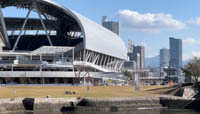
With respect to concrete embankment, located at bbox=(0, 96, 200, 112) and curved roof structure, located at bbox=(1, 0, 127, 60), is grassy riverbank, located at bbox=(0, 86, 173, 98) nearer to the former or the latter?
concrete embankment, located at bbox=(0, 96, 200, 112)

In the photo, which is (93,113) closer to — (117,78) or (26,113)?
(26,113)

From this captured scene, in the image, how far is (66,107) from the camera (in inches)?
1964

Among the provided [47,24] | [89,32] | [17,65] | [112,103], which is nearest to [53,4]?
[89,32]

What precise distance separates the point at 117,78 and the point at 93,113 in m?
77.7

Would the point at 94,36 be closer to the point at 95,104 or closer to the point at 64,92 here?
the point at 64,92

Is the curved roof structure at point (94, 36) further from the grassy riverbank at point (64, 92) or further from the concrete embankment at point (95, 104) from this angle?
the concrete embankment at point (95, 104)

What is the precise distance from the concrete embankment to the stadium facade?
144 ft

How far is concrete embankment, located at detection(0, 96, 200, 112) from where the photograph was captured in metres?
47.6

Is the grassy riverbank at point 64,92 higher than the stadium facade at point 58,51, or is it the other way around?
the stadium facade at point 58,51

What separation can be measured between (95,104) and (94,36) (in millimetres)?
71598

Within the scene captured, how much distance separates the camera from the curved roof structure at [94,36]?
113900mm

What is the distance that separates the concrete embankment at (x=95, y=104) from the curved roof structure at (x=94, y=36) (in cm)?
6031

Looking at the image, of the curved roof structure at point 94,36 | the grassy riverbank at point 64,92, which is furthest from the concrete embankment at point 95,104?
the curved roof structure at point 94,36

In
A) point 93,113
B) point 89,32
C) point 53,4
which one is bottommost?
point 93,113
